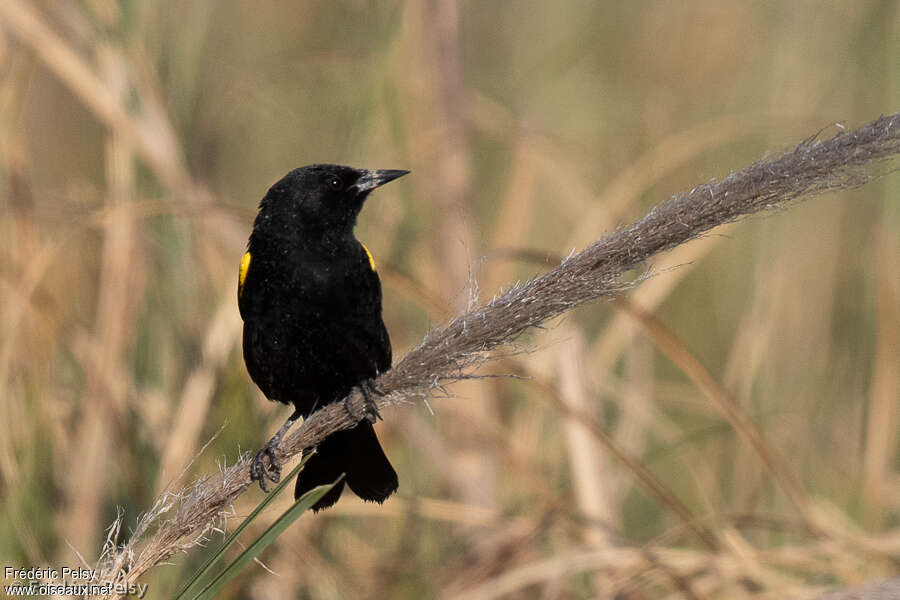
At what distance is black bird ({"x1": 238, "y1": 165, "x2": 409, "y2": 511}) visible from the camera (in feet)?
7.38

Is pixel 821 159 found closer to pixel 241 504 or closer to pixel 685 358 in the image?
pixel 685 358

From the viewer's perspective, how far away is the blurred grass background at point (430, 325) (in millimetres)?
2738

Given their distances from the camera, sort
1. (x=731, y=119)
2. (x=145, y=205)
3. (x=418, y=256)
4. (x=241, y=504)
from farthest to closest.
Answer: (x=418, y=256) → (x=731, y=119) → (x=241, y=504) → (x=145, y=205)

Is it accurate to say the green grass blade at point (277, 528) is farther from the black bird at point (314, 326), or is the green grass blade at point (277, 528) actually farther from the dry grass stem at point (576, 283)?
the black bird at point (314, 326)

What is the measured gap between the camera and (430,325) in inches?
85.2

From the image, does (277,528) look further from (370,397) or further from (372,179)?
(372,179)

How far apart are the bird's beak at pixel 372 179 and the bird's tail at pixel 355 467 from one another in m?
0.67

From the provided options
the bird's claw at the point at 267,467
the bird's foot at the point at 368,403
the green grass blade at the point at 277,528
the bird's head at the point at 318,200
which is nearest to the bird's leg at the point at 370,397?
the bird's foot at the point at 368,403

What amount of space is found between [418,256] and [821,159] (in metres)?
2.56

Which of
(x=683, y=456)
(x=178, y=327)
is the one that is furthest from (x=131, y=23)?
(x=683, y=456)

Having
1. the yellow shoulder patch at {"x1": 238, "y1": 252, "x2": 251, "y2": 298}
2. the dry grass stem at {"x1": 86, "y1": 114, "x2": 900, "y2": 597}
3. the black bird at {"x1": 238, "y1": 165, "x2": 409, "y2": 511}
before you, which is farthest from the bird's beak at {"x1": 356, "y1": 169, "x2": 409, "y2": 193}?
the dry grass stem at {"x1": 86, "y1": 114, "x2": 900, "y2": 597}

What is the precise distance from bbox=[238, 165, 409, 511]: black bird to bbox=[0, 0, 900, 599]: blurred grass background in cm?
19

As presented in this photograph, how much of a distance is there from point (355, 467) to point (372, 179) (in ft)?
2.69

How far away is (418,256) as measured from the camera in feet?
12.2
